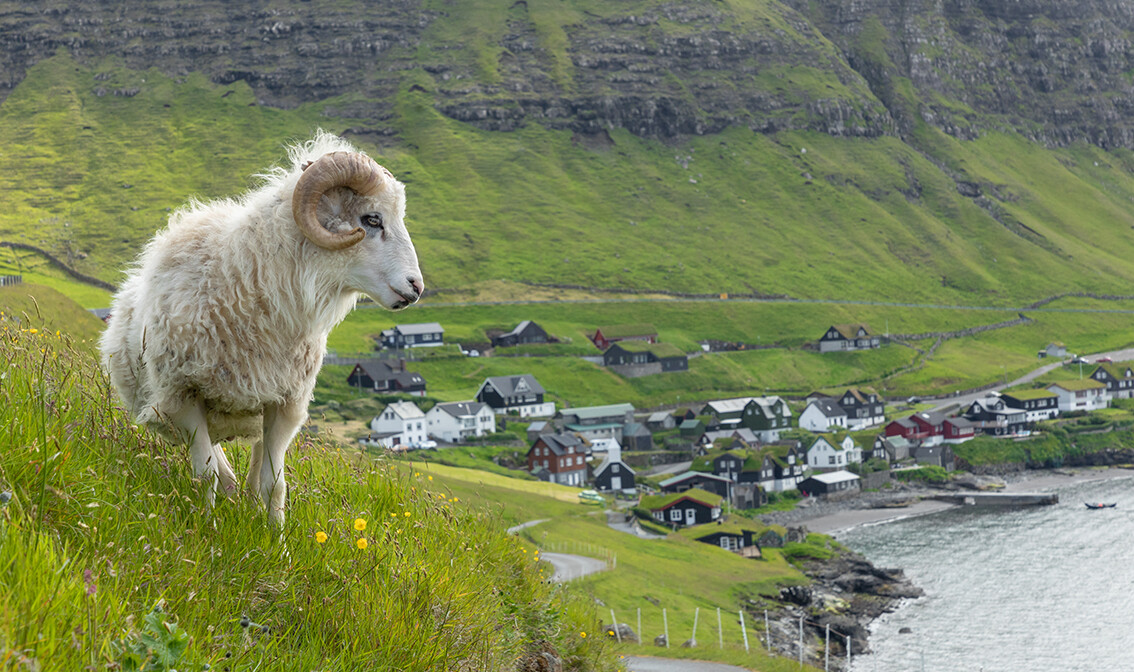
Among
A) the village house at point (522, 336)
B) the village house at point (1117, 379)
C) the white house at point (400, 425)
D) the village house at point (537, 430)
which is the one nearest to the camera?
the white house at point (400, 425)

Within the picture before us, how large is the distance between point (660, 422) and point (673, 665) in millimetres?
91382

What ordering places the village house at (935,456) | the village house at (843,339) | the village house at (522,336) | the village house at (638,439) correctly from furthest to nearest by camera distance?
the village house at (843,339), the village house at (522,336), the village house at (638,439), the village house at (935,456)

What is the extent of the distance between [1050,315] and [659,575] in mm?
160884

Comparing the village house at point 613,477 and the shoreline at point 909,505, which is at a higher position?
the village house at point 613,477

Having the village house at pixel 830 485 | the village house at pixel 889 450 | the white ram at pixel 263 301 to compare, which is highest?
the white ram at pixel 263 301

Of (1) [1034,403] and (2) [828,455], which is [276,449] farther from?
(1) [1034,403]

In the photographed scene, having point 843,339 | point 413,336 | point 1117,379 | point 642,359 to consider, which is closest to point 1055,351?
point 1117,379

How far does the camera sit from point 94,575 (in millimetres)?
3754

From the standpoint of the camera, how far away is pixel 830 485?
96.0 meters

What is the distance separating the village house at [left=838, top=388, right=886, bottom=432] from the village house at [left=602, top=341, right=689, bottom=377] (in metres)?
27.7

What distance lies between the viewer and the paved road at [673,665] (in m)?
26.2

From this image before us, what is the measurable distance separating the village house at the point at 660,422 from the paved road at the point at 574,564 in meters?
61.9

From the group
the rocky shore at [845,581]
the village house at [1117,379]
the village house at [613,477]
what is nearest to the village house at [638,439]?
the village house at [613,477]

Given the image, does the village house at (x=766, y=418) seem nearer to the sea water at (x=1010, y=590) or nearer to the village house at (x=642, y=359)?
the village house at (x=642, y=359)
